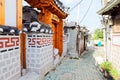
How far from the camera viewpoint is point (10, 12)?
211 inches

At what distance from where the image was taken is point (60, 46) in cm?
1450

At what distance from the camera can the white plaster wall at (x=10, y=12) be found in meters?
5.09

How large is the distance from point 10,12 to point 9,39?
2.87 ft

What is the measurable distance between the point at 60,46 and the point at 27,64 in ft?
24.9

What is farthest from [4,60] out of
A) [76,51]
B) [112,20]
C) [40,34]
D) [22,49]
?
[76,51]

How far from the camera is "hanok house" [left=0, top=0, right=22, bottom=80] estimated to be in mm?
4679

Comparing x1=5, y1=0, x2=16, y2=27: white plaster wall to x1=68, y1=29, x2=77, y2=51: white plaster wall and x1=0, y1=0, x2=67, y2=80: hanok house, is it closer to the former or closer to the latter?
x1=0, y1=0, x2=67, y2=80: hanok house

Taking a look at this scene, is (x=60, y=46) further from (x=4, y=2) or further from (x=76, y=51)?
(x=4, y=2)

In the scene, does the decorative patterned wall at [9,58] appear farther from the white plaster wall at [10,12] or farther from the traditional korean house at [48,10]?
the traditional korean house at [48,10]

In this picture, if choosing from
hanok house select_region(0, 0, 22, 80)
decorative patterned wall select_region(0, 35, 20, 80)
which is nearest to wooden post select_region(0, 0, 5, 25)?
hanok house select_region(0, 0, 22, 80)

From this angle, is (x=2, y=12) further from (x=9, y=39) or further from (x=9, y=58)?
(x=9, y=58)

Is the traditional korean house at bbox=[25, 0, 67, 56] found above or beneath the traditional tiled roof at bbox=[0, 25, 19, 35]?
above

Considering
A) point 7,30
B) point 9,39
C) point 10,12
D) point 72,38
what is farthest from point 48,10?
point 72,38

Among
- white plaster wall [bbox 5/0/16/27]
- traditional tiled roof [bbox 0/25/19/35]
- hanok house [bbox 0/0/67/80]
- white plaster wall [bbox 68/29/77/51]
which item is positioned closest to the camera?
traditional tiled roof [bbox 0/25/19/35]
